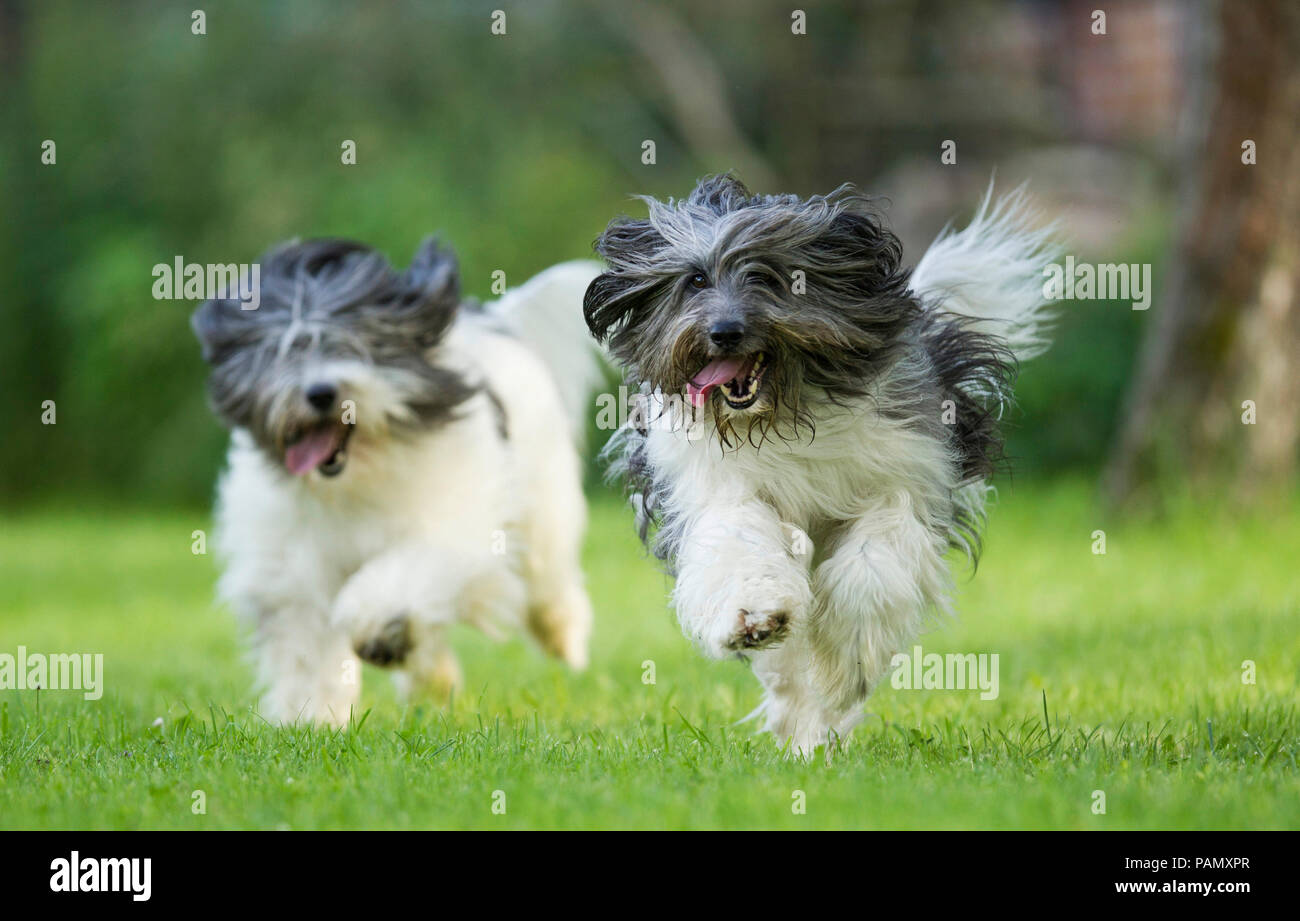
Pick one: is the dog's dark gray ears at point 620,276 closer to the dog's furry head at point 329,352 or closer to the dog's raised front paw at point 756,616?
the dog's raised front paw at point 756,616

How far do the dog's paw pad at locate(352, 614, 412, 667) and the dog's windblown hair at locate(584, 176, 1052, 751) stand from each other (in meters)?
1.42

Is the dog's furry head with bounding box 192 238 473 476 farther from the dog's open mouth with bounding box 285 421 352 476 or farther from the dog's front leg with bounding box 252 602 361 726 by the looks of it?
the dog's front leg with bounding box 252 602 361 726

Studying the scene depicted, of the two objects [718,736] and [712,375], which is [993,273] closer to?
[712,375]

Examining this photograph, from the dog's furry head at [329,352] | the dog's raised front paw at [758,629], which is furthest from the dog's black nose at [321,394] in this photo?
the dog's raised front paw at [758,629]

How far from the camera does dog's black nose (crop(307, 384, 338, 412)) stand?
622 centimetres

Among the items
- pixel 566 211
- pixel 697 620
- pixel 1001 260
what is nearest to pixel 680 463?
pixel 697 620

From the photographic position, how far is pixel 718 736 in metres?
5.43

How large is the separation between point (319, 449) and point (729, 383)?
6.93ft

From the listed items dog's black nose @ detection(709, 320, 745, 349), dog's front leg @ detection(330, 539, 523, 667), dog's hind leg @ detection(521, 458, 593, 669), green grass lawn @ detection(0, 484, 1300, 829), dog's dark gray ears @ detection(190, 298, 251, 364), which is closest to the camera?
green grass lawn @ detection(0, 484, 1300, 829)

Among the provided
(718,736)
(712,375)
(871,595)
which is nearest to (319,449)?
(718,736)

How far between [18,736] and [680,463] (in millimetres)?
2246

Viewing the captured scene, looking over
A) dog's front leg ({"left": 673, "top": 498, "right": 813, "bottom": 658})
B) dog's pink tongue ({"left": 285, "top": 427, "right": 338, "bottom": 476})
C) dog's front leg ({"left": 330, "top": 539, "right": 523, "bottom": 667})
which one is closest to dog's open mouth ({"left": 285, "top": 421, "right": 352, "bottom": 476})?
dog's pink tongue ({"left": 285, "top": 427, "right": 338, "bottom": 476})

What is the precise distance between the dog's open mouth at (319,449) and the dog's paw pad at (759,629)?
2.30 meters

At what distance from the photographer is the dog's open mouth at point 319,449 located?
→ 6.30 meters
